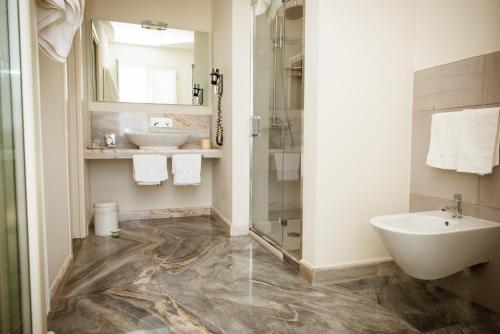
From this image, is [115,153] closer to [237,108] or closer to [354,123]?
[237,108]

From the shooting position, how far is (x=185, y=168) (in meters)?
3.14

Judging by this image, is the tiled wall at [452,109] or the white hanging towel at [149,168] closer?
the tiled wall at [452,109]

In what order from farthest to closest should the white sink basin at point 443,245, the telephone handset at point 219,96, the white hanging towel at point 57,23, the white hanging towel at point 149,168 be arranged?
the telephone handset at point 219,96 < the white hanging towel at point 149,168 < the white sink basin at point 443,245 < the white hanging towel at point 57,23

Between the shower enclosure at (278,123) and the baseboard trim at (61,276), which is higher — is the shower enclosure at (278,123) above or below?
above

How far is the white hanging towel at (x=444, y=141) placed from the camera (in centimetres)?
176

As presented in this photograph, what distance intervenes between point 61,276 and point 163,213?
70.3 inches

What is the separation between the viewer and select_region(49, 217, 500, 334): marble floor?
154 centimetres

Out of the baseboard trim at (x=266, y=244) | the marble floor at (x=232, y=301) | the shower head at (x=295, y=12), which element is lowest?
the marble floor at (x=232, y=301)

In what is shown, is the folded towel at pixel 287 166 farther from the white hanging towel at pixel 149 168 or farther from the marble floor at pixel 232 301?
the white hanging towel at pixel 149 168

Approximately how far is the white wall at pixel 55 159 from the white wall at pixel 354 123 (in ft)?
4.59

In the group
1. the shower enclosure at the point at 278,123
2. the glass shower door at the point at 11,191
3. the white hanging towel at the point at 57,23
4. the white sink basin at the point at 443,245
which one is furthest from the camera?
the shower enclosure at the point at 278,123

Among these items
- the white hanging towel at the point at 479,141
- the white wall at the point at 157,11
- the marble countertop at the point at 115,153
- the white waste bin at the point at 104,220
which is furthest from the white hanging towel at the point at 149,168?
the white hanging towel at the point at 479,141

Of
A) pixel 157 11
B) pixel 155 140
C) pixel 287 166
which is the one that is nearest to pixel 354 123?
pixel 287 166

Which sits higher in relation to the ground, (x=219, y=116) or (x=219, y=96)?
(x=219, y=96)
